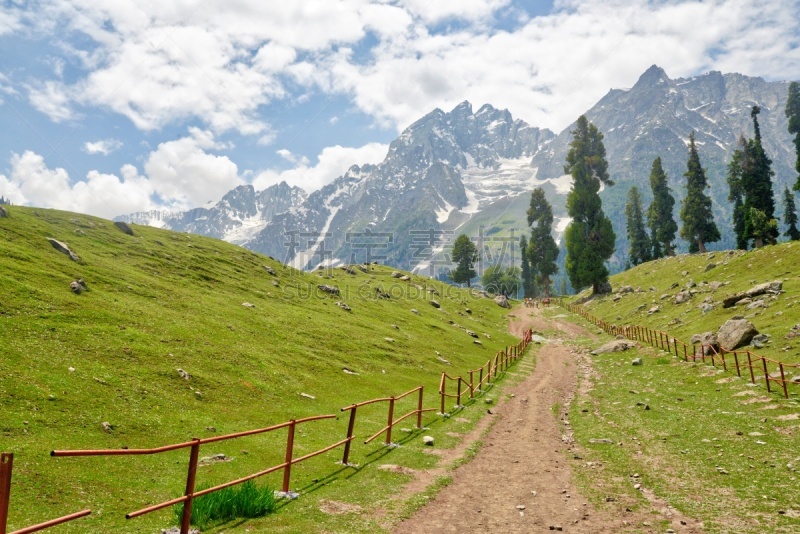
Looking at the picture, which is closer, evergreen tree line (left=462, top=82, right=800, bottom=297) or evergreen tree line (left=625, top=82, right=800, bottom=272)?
evergreen tree line (left=625, top=82, right=800, bottom=272)

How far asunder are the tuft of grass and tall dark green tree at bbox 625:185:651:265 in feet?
432

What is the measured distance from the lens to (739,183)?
281ft

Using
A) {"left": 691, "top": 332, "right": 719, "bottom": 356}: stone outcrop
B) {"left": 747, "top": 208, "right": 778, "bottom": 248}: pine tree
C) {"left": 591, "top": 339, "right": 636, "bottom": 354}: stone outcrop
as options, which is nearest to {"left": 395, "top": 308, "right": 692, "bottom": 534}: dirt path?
{"left": 691, "top": 332, "right": 719, "bottom": 356}: stone outcrop

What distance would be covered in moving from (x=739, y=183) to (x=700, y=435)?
289 ft

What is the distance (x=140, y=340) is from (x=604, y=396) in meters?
29.7

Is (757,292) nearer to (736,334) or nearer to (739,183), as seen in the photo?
(736,334)

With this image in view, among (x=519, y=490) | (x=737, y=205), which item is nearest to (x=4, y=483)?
(x=519, y=490)

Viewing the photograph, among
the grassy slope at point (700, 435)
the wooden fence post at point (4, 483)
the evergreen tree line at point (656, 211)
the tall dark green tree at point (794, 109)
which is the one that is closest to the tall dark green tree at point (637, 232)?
the evergreen tree line at point (656, 211)

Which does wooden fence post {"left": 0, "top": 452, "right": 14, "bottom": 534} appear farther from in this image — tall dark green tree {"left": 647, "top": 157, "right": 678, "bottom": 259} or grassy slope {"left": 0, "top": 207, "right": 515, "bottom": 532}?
tall dark green tree {"left": 647, "top": 157, "right": 678, "bottom": 259}

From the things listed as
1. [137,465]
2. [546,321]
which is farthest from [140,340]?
[546,321]

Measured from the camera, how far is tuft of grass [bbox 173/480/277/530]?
33.6 feet

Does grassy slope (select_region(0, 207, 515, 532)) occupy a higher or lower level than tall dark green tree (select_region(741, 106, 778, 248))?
lower

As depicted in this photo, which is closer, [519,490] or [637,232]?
[519,490]

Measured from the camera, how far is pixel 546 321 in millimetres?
83125
